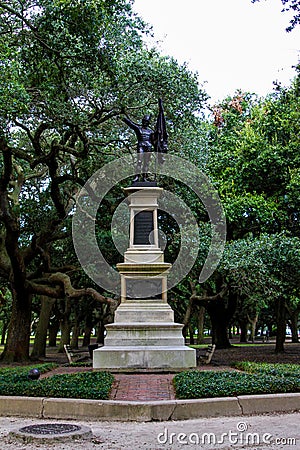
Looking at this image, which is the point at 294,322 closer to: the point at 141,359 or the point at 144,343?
the point at 144,343

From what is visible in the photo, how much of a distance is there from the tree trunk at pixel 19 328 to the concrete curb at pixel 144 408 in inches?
471

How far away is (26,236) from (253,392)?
1928 centimetres

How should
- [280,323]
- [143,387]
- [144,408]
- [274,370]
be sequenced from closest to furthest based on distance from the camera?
[144,408] < [143,387] < [274,370] < [280,323]

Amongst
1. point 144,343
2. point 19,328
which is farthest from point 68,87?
point 19,328

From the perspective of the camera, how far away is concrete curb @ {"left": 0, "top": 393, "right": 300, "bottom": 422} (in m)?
7.99

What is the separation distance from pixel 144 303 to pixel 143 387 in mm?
4038

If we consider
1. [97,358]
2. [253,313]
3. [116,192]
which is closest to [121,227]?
[116,192]

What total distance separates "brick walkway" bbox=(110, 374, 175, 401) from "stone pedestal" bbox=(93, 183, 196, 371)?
2.24 ft

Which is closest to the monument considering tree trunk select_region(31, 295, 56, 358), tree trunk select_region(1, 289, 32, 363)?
tree trunk select_region(1, 289, 32, 363)

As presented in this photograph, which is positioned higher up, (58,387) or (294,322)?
(294,322)

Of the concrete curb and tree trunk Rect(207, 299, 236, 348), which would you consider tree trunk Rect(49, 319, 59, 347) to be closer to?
tree trunk Rect(207, 299, 236, 348)

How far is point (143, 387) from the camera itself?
34.6ft

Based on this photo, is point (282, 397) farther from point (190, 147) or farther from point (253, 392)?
point (190, 147)

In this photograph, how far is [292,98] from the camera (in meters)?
18.8
